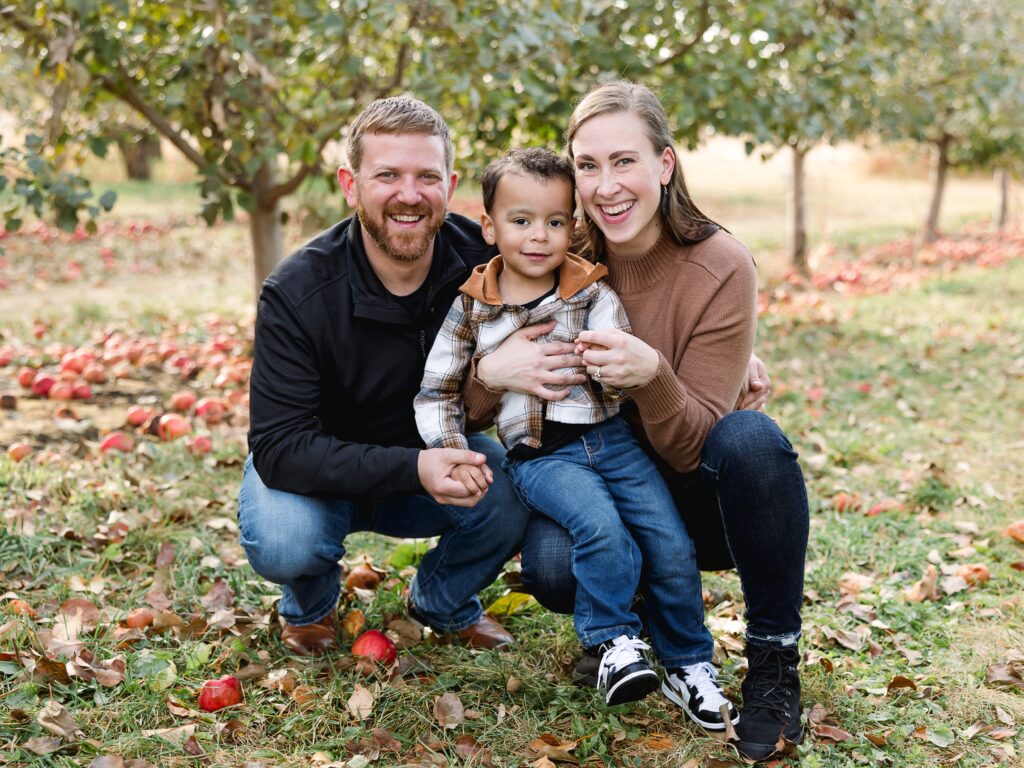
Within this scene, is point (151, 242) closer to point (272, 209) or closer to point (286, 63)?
point (272, 209)

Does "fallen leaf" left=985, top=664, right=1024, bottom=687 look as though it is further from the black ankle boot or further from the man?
the man

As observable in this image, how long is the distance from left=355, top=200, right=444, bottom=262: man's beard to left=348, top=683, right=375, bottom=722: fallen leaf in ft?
3.86

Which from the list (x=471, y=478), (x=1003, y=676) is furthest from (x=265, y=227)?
(x=1003, y=676)

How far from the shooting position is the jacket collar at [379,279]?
107 inches

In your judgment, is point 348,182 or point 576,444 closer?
point 576,444

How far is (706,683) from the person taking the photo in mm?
2523

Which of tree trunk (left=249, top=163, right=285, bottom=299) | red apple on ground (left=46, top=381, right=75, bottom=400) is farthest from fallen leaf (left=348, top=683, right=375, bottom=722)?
tree trunk (left=249, top=163, right=285, bottom=299)

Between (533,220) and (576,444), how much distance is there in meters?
0.61

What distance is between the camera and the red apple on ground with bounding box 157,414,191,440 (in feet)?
14.9

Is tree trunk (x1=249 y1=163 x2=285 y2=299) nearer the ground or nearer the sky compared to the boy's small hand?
nearer the sky

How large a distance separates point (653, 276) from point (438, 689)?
4.19ft

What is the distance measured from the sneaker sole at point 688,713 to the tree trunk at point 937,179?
37.6 ft

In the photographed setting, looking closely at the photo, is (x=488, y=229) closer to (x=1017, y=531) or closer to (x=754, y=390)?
(x=754, y=390)

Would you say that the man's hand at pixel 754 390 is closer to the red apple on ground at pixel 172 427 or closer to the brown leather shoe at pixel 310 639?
the brown leather shoe at pixel 310 639
